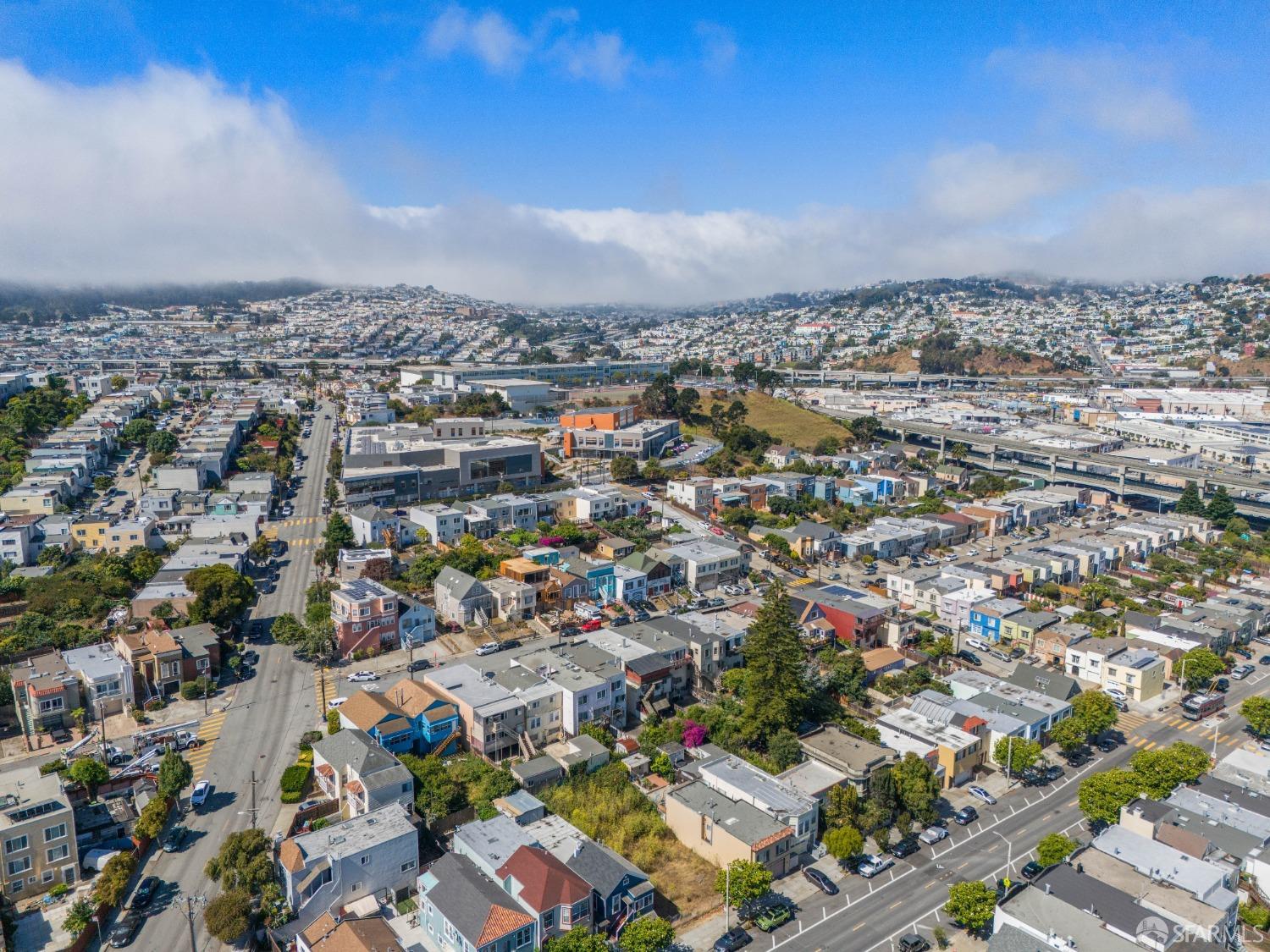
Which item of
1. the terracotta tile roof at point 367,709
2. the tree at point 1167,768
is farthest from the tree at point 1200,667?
the terracotta tile roof at point 367,709

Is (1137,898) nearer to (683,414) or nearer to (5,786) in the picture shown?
(5,786)

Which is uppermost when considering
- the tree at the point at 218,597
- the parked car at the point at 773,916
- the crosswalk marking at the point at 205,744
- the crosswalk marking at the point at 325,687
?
the tree at the point at 218,597

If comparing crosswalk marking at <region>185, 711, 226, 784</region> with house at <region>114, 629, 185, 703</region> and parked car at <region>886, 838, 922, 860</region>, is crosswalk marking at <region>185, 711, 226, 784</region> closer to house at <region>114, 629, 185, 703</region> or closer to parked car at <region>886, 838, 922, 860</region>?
house at <region>114, 629, 185, 703</region>

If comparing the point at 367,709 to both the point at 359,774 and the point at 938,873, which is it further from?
the point at 938,873

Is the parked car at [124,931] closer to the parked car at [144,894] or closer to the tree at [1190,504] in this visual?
the parked car at [144,894]

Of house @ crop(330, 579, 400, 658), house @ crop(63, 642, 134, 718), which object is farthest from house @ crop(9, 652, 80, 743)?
house @ crop(330, 579, 400, 658)

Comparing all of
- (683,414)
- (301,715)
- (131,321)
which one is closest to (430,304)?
(131,321)
